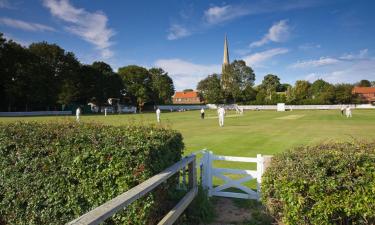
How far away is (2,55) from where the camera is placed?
5978 centimetres

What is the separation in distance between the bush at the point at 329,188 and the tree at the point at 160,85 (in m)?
102

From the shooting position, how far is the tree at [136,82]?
9743cm

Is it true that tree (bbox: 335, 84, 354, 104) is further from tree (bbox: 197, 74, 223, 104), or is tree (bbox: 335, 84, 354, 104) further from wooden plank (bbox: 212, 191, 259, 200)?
wooden plank (bbox: 212, 191, 259, 200)

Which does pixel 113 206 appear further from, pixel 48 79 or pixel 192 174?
pixel 48 79

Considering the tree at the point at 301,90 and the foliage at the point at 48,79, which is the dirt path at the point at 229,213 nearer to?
the foliage at the point at 48,79

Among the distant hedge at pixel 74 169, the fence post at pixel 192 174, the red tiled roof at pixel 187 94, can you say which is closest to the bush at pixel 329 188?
the distant hedge at pixel 74 169

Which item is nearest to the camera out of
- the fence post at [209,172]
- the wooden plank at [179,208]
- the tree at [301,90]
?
the wooden plank at [179,208]

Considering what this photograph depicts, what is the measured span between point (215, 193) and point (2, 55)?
210ft

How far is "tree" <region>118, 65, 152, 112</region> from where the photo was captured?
320ft

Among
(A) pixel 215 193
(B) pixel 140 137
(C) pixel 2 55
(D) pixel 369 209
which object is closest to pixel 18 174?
(B) pixel 140 137

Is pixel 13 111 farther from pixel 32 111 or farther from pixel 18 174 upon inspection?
pixel 18 174

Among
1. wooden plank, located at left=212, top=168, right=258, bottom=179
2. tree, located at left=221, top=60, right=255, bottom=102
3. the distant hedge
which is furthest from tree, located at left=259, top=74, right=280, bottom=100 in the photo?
the distant hedge

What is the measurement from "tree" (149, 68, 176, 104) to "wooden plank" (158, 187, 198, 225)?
100468mm

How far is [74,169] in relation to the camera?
5.70 m
